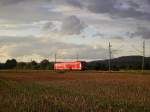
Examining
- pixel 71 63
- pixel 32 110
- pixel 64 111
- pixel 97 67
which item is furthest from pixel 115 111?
pixel 97 67

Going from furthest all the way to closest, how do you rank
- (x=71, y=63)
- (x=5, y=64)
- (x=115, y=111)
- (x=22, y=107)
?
(x=5, y=64), (x=71, y=63), (x=22, y=107), (x=115, y=111)

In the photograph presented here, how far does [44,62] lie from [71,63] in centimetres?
4405

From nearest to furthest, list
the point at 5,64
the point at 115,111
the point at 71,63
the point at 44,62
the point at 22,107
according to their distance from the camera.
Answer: the point at 115,111
the point at 22,107
the point at 71,63
the point at 44,62
the point at 5,64

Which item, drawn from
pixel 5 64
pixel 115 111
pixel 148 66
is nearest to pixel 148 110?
pixel 115 111

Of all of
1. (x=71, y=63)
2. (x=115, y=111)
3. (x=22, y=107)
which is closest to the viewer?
(x=115, y=111)

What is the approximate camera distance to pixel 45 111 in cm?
1614

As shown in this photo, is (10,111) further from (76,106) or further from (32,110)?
(76,106)

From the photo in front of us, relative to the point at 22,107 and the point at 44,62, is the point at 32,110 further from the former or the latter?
the point at 44,62

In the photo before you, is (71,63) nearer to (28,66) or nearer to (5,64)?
(28,66)

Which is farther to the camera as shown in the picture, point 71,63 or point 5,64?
point 5,64

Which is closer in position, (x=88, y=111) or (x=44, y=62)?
(x=88, y=111)

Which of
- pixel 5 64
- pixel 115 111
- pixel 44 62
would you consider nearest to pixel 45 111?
pixel 115 111

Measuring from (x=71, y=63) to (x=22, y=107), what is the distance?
102806 millimetres

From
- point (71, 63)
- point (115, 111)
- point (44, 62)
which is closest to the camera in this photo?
point (115, 111)
